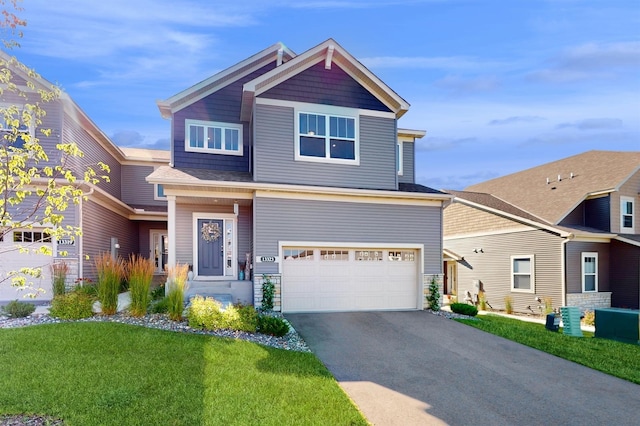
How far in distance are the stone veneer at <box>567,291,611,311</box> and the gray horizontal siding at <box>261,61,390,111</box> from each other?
11.5m

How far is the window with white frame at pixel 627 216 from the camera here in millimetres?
17969

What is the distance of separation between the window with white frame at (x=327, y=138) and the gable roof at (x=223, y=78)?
3.54 metres

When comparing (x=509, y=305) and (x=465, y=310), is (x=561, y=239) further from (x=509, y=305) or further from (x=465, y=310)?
(x=465, y=310)

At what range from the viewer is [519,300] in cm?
1802

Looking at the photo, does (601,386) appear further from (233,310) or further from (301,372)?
(233,310)

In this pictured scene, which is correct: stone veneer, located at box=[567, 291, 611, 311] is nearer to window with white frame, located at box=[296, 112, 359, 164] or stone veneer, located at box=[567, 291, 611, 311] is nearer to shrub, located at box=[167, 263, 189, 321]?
window with white frame, located at box=[296, 112, 359, 164]

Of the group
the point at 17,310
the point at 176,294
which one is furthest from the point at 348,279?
the point at 17,310

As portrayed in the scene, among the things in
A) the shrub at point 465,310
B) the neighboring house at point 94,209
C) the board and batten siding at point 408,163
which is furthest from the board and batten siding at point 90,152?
the shrub at point 465,310

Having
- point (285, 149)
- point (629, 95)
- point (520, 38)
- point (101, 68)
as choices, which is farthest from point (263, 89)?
point (629, 95)

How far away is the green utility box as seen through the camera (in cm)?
987

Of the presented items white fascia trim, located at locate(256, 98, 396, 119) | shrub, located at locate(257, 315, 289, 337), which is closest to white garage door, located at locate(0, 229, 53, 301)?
shrub, located at locate(257, 315, 289, 337)

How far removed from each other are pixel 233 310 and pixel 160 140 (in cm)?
2498

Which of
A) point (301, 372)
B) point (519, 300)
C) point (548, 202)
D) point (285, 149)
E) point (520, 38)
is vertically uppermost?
point (520, 38)

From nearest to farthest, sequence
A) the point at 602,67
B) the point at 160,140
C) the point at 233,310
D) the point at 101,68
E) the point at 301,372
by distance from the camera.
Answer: the point at 301,372, the point at 233,310, the point at 101,68, the point at 602,67, the point at 160,140
